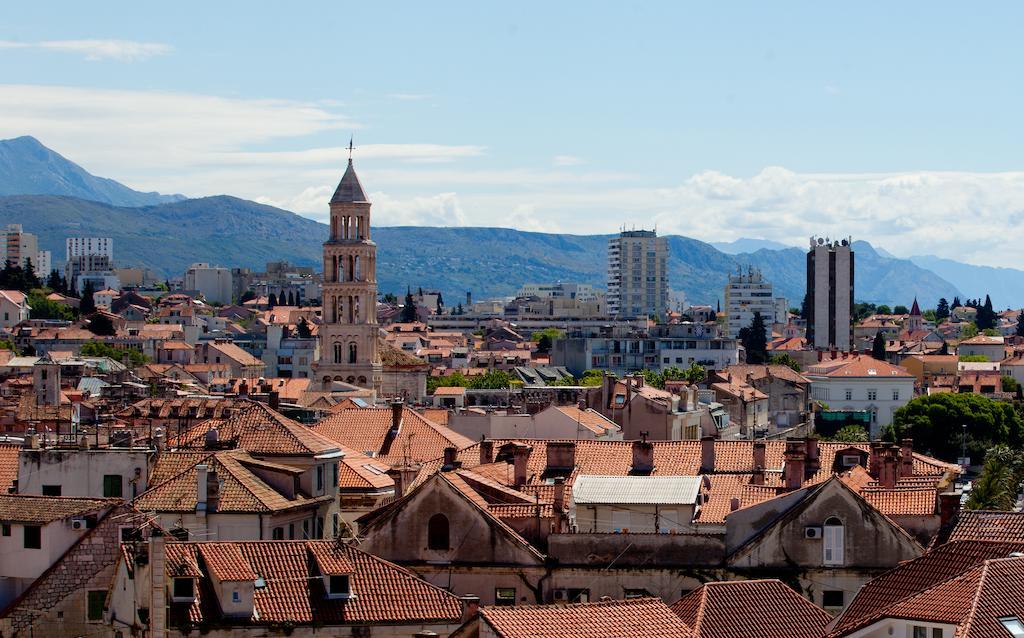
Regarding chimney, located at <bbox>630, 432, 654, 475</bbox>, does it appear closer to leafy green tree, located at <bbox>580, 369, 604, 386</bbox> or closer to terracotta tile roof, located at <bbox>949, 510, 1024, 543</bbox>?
terracotta tile roof, located at <bbox>949, 510, 1024, 543</bbox>

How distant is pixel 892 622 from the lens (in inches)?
1412

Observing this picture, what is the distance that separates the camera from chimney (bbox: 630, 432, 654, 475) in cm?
5544

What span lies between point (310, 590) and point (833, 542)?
11613 millimetres

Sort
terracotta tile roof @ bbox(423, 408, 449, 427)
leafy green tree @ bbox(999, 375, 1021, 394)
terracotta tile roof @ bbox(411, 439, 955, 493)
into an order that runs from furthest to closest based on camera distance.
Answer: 1. leafy green tree @ bbox(999, 375, 1021, 394)
2. terracotta tile roof @ bbox(423, 408, 449, 427)
3. terracotta tile roof @ bbox(411, 439, 955, 493)

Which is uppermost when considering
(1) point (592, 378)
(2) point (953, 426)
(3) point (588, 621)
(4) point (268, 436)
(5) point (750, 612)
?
(4) point (268, 436)

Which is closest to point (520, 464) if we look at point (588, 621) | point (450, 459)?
A: point (450, 459)

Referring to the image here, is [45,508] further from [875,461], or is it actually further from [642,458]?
[875,461]

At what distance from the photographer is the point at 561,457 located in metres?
56.2

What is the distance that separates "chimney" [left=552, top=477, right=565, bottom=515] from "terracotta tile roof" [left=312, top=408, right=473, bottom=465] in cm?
1623

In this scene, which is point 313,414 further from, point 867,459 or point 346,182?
point 346,182

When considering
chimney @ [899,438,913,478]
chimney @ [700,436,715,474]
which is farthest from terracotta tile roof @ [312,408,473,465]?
chimney @ [899,438,913,478]

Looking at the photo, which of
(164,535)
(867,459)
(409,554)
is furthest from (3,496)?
(867,459)

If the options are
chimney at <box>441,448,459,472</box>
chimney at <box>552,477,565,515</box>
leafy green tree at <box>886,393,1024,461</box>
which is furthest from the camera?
leafy green tree at <box>886,393,1024,461</box>

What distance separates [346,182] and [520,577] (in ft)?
342
